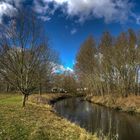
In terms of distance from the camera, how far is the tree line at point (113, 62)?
40.0m

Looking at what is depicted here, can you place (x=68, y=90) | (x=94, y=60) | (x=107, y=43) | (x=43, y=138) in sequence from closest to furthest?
(x=43, y=138) → (x=107, y=43) → (x=94, y=60) → (x=68, y=90)

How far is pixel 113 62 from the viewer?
140ft

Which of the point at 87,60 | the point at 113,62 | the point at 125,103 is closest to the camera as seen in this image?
the point at 125,103

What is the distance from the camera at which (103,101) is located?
44844 millimetres

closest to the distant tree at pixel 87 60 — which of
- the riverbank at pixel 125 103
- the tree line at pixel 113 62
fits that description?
the tree line at pixel 113 62

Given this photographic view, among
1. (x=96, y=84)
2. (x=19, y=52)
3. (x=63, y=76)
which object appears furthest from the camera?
(x=63, y=76)

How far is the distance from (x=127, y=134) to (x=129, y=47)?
24.5 meters

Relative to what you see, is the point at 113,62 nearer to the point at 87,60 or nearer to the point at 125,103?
the point at 125,103

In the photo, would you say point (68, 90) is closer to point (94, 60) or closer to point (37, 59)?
point (94, 60)

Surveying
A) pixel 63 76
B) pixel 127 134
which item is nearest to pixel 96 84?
pixel 127 134

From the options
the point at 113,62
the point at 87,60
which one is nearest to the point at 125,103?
the point at 113,62

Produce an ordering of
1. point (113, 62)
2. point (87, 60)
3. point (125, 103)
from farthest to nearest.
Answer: point (87, 60) < point (113, 62) < point (125, 103)

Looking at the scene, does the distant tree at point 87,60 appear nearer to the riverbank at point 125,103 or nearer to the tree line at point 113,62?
the tree line at point 113,62

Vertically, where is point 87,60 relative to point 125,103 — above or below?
above
